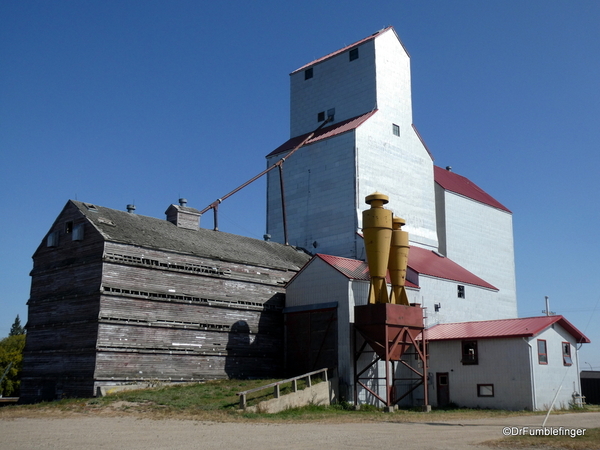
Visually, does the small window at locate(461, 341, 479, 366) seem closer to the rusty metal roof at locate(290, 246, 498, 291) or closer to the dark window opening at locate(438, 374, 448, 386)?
the dark window opening at locate(438, 374, 448, 386)

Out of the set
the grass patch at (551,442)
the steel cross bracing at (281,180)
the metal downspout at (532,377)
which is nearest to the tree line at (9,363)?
the steel cross bracing at (281,180)

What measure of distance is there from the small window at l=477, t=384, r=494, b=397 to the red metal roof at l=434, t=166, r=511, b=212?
2263 centimetres

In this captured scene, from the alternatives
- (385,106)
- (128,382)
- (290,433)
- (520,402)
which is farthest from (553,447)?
(385,106)

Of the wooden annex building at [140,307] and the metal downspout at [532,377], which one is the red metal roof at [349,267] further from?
the metal downspout at [532,377]

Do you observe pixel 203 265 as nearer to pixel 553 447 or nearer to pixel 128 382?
pixel 128 382

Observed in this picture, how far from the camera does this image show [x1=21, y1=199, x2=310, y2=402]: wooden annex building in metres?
34.5

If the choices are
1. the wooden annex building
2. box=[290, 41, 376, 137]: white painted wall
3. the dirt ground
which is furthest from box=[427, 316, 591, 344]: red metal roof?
box=[290, 41, 376, 137]: white painted wall

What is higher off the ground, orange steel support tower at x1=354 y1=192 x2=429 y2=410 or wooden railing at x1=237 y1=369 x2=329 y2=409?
orange steel support tower at x1=354 y1=192 x2=429 y2=410

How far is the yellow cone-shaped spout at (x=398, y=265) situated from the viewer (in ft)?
123

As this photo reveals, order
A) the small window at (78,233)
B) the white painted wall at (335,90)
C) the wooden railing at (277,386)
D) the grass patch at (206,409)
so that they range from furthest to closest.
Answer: the white painted wall at (335,90) → the small window at (78,233) → the wooden railing at (277,386) → the grass patch at (206,409)

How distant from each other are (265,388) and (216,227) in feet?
58.8

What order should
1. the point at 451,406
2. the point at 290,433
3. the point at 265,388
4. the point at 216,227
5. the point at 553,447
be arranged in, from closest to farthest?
the point at 553,447
the point at 290,433
the point at 265,388
the point at 451,406
the point at 216,227

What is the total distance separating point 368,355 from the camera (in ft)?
122

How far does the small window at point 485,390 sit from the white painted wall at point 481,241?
15.8 meters
